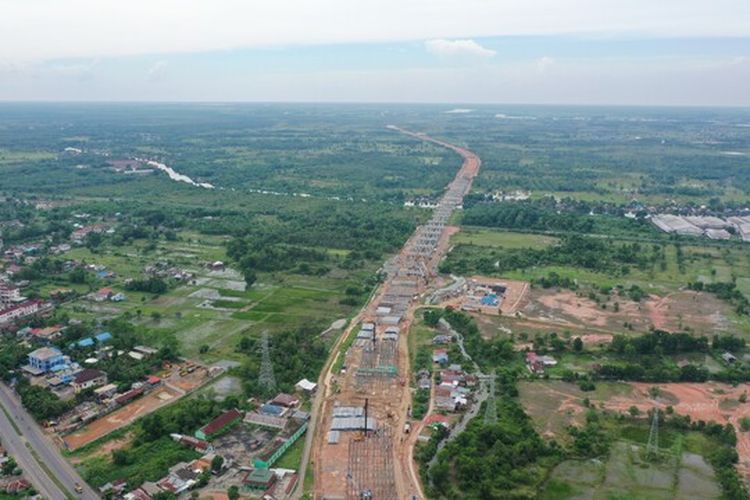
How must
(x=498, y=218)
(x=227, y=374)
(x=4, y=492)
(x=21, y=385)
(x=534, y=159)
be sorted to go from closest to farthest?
(x=4, y=492), (x=21, y=385), (x=227, y=374), (x=498, y=218), (x=534, y=159)

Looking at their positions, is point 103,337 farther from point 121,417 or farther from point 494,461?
point 494,461

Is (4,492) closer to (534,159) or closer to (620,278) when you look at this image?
(620,278)

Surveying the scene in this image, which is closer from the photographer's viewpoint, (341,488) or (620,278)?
(341,488)

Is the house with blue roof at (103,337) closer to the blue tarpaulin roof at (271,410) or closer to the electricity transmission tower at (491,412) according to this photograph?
the blue tarpaulin roof at (271,410)

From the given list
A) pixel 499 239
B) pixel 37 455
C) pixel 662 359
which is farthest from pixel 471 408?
pixel 499 239

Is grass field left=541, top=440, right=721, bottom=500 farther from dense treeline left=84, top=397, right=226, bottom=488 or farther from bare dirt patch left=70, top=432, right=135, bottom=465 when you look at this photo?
bare dirt patch left=70, top=432, right=135, bottom=465

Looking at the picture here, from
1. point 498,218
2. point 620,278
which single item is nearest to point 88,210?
point 498,218
